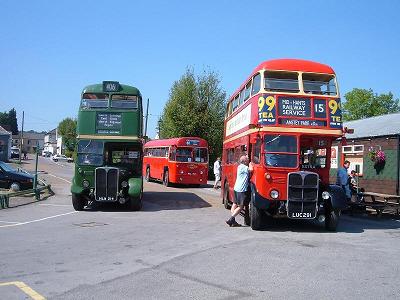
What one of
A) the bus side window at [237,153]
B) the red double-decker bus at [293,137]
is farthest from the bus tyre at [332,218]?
the bus side window at [237,153]

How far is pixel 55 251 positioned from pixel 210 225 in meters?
5.16

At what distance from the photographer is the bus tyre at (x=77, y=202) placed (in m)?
16.5

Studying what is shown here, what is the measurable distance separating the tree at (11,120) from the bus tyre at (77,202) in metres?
141

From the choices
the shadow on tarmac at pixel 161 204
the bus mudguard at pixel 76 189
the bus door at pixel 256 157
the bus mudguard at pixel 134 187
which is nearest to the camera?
the bus door at pixel 256 157

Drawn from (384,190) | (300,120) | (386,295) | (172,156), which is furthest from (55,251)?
(172,156)

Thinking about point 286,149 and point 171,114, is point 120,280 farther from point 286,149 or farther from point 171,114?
point 171,114

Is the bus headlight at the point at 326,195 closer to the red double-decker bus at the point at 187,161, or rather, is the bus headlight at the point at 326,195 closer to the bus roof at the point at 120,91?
the bus roof at the point at 120,91

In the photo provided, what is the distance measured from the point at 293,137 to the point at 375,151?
9364mm

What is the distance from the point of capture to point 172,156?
29.6 meters

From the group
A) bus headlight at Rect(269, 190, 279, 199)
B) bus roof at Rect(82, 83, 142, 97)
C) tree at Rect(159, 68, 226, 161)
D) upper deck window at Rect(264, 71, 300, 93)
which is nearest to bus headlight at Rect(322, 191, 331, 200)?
bus headlight at Rect(269, 190, 279, 199)

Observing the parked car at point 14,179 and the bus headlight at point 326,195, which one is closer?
the bus headlight at point 326,195

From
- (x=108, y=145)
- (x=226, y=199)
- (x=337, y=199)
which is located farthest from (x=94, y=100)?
(x=337, y=199)

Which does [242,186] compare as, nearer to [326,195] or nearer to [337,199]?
[326,195]

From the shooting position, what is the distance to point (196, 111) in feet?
143
